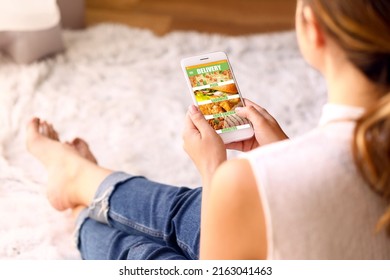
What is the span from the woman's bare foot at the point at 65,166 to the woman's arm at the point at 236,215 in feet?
1.63

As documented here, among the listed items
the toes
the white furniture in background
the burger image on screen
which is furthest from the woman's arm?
the white furniture in background

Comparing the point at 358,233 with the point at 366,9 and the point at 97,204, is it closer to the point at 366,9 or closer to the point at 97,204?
the point at 366,9

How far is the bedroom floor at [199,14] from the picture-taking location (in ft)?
6.24

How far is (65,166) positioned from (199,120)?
0.41 metres

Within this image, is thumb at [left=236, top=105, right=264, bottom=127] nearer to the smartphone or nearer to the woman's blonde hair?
the smartphone

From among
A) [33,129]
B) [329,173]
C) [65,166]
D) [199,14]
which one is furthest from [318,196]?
[199,14]

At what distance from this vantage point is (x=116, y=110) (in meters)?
1.52

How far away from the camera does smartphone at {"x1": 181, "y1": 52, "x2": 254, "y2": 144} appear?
1002mm

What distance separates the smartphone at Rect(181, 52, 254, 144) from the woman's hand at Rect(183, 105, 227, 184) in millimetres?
63

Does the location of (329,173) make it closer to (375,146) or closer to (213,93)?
(375,146)

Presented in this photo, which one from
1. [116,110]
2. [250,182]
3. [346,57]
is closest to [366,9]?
[346,57]

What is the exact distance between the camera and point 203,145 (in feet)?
2.95

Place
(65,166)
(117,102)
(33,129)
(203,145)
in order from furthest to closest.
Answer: (117,102), (33,129), (65,166), (203,145)

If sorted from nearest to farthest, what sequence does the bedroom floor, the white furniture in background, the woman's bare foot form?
the woman's bare foot
the white furniture in background
the bedroom floor
